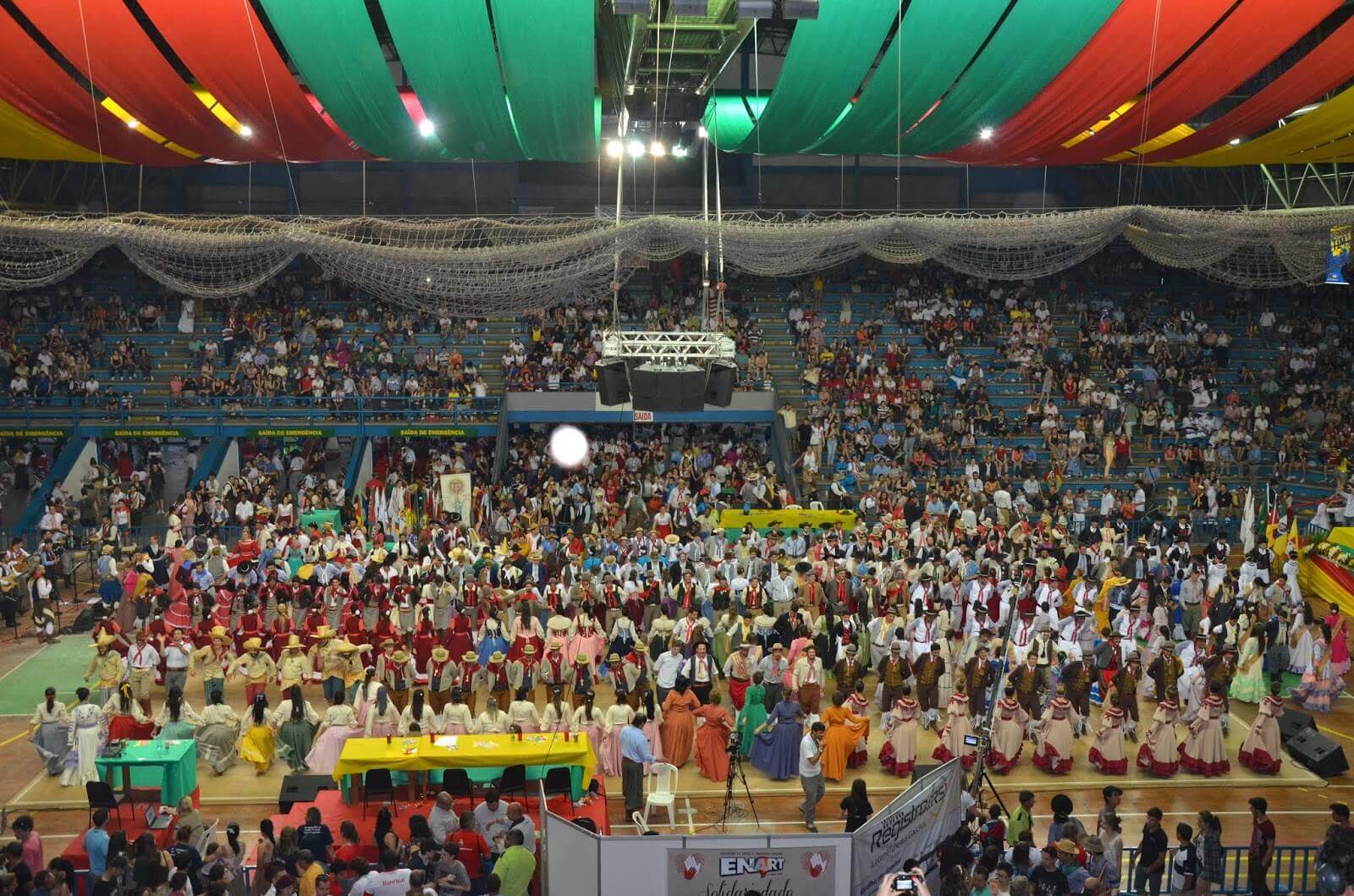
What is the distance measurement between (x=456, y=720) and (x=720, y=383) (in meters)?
6.96

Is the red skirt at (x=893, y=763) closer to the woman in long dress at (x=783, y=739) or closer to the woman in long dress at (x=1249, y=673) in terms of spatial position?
the woman in long dress at (x=783, y=739)

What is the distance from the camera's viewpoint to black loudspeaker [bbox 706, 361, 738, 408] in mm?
18688

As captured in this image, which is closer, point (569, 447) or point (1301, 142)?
point (1301, 142)

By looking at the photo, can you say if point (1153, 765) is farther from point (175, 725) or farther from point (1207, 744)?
point (175, 725)

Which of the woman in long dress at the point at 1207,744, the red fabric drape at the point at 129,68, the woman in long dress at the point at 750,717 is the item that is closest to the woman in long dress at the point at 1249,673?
the woman in long dress at the point at 1207,744

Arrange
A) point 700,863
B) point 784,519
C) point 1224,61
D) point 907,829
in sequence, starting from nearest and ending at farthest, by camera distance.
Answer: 1. point 700,863
2. point 907,829
3. point 1224,61
4. point 784,519

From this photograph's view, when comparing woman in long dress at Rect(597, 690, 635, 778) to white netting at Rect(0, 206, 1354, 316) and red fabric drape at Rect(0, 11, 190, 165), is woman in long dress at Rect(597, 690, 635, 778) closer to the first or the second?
white netting at Rect(0, 206, 1354, 316)

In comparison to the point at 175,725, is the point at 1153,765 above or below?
below

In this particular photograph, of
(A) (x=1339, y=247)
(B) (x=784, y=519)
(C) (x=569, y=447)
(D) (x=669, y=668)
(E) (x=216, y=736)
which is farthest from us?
(C) (x=569, y=447)

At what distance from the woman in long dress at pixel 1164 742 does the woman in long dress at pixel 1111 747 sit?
11.4 inches

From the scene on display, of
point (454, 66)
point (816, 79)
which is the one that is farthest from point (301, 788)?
point (816, 79)

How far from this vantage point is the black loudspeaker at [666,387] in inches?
694

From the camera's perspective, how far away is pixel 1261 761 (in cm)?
1460

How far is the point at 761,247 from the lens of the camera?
807 inches
